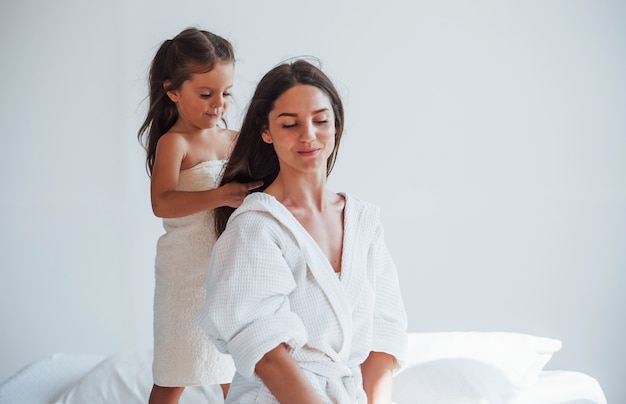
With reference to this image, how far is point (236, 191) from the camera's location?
1660 mm

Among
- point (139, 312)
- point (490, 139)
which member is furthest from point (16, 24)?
point (490, 139)

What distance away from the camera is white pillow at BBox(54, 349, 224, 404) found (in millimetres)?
2252

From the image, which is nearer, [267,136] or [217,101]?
[267,136]

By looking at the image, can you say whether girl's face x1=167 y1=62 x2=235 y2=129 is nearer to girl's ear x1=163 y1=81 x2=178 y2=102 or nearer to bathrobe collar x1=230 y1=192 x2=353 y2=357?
girl's ear x1=163 y1=81 x2=178 y2=102

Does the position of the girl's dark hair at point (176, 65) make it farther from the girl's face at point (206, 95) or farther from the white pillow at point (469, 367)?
the white pillow at point (469, 367)

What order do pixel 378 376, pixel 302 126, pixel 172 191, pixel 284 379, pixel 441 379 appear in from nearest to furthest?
pixel 284 379
pixel 302 126
pixel 378 376
pixel 172 191
pixel 441 379

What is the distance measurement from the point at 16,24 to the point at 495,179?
6.26ft

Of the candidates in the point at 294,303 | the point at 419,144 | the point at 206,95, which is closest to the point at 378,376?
the point at 294,303

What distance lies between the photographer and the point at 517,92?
310 cm

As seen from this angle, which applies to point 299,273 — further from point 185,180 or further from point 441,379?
point 441,379

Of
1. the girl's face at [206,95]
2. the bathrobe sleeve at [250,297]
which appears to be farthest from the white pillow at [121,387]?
Result: the bathrobe sleeve at [250,297]

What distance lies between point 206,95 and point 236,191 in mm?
344

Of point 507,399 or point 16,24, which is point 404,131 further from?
point 16,24

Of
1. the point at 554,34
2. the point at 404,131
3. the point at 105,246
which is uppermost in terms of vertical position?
the point at 554,34
